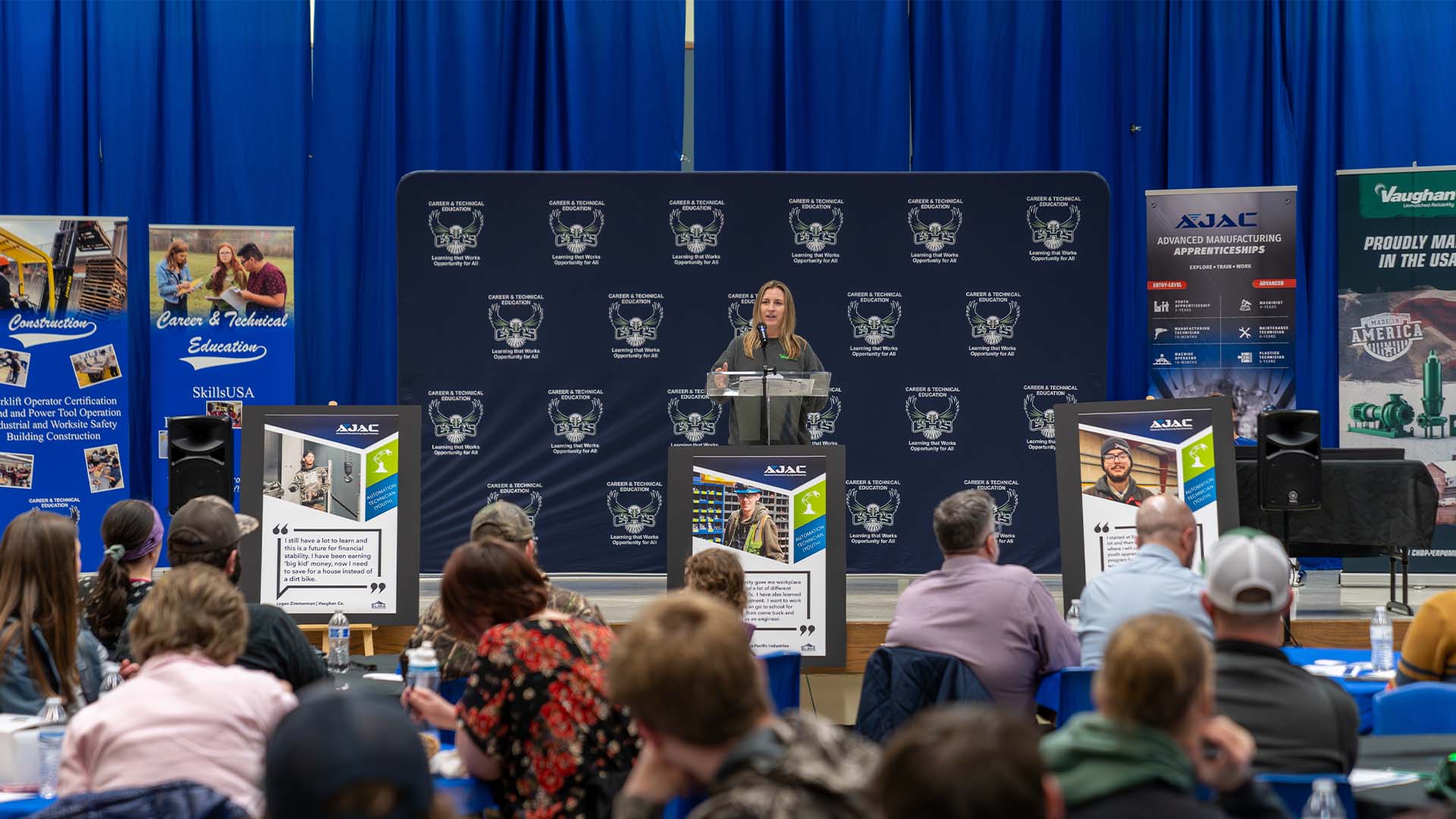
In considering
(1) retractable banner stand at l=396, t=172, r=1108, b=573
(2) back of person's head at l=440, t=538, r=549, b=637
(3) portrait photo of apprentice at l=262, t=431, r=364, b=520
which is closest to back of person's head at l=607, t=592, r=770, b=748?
(2) back of person's head at l=440, t=538, r=549, b=637

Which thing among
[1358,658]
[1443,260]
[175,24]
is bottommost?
[1358,658]

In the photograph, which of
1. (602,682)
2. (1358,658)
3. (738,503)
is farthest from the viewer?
(738,503)

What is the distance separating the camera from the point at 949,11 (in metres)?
9.84

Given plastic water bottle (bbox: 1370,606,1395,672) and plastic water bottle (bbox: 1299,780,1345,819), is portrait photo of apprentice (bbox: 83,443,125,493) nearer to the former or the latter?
plastic water bottle (bbox: 1370,606,1395,672)

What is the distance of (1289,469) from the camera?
6.89 m

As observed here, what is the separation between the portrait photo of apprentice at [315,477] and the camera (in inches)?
216

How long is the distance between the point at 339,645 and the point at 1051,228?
5.50m

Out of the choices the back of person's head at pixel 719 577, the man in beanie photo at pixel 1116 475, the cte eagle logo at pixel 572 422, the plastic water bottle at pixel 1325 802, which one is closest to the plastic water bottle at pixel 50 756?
the back of person's head at pixel 719 577

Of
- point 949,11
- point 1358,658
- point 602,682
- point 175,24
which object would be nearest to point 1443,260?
point 949,11

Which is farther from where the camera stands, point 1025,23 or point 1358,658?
point 1025,23

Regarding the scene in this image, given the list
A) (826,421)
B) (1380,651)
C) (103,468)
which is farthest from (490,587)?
(103,468)

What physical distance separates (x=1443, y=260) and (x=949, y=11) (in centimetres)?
367

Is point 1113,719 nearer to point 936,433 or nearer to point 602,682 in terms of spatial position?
point 602,682

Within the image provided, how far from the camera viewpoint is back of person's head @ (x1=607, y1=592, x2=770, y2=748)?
6.01 ft
